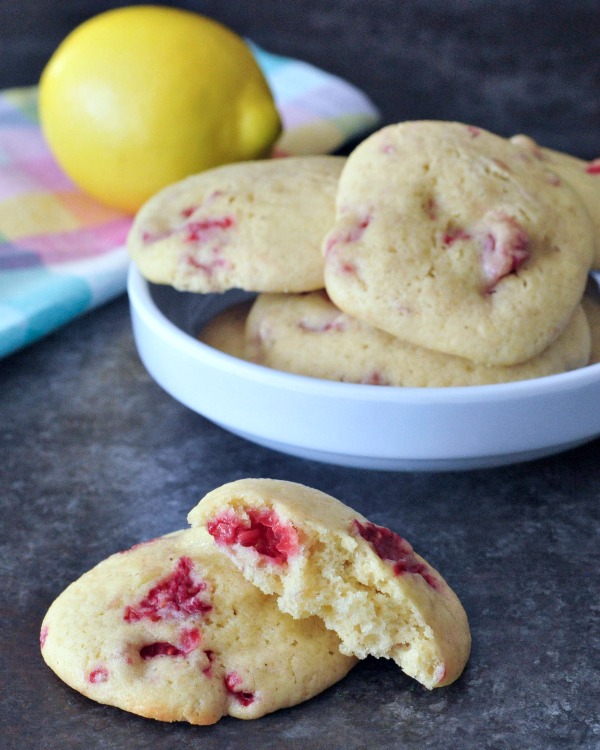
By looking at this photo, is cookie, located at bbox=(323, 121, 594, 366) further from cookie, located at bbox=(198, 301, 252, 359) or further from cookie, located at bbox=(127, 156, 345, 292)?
cookie, located at bbox=(198, 301, 252, 359)

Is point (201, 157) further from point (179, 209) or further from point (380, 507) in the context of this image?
point (380, 507)

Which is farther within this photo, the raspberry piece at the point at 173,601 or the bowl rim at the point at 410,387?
A: the bowl rim at the point at 410,387

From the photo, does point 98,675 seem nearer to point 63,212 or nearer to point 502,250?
point 502,250

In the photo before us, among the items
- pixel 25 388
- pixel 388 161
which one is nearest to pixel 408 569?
pixel 388 161

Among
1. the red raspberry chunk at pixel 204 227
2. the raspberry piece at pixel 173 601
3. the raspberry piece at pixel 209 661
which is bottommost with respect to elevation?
the raspberry piece at pixel 209 661

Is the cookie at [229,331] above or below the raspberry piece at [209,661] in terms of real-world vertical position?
below

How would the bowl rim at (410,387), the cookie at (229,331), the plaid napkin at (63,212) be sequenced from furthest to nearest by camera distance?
the plaid napkin at (63,212) → the cookie at (229,331) → the bowl rim at (410,387)

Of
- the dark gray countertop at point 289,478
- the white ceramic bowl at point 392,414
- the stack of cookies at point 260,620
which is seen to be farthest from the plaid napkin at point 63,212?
the stack of cookies at point 260,620

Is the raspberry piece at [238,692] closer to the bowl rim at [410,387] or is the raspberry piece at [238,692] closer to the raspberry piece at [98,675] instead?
the raspberry piece at [98,675]
